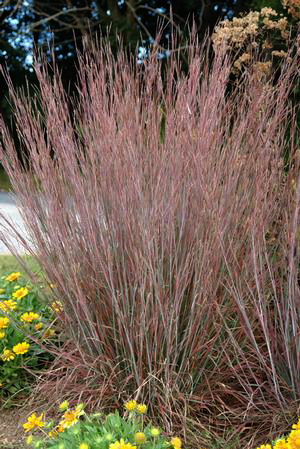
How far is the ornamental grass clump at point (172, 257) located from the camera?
2135 millimetres

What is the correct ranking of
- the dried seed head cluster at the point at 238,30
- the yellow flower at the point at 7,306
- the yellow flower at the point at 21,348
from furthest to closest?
the dried seed head cluster at the point at 238,30 → the yellow flower at the point at 7,306 → the yellow flower at the point at 21,348

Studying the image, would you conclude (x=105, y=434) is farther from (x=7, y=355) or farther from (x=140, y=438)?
(x=7, y=355)

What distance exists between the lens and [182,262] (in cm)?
217

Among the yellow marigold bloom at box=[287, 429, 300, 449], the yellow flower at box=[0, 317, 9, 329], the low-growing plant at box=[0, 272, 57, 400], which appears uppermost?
the yellow marigold bloom at box=[287, 429, 300, 449]

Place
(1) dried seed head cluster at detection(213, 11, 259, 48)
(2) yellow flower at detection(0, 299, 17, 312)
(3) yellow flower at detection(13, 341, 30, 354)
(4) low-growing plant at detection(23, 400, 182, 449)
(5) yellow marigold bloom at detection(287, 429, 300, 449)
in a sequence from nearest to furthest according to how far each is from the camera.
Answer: (5) yellow marigold bloom at detection(287, 429, 300, 449) → (4) low-growing plant at detection(23, 400, 182, 449) → (3) yellow flower at detection(13, 341, 30, 354) → (2) yellow flower at detection(0, 299, 17, 312) → (1) dried seed head cluster at detection(213, 11, 259, 48)

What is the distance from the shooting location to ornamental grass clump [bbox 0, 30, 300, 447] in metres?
2.13

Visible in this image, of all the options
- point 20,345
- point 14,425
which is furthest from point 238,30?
point 14,425

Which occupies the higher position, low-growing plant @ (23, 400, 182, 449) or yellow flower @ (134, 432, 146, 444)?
yellow flower @ (134, 432, 146, 444)

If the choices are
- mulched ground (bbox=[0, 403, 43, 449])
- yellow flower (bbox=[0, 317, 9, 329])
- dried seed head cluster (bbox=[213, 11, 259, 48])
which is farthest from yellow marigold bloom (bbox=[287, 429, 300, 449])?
dried seed head cluster (bbox=[213, 11, 259, 48])

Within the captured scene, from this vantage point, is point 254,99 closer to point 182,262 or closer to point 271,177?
point 271,177

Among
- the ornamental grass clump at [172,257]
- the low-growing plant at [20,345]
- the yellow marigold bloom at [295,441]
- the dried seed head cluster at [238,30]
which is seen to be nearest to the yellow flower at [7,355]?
the low-growing plant at [20,345]

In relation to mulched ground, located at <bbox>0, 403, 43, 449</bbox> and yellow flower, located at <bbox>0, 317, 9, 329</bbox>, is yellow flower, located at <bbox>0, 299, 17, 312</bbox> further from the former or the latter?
mulched ground, located at <bbox>0, 403, 43, 449</bbox>

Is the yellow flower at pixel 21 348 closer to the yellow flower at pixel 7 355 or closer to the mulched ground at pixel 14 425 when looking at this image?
the yellow flower at pixel 7 355

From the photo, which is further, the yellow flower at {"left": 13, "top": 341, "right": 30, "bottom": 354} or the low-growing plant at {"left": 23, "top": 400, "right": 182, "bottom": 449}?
the yellow flower at {"left": 13, "top": 341, "right": 30, "bottom": 354}
